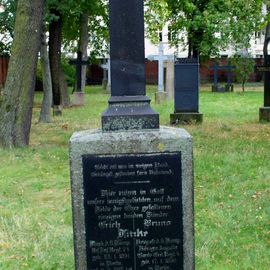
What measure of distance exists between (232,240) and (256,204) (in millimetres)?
1346

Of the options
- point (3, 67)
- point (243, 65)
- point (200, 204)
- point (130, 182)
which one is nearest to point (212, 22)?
point (243, 65)

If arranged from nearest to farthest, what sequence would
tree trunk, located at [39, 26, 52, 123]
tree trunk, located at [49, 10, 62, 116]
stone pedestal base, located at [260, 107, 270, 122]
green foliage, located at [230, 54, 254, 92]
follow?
stone pedestal base, located at [260, 107, 270, 122] → tree trunk, located at [39, 26, 52, 123] → tree trunk, located at [49, 10, 62, 116] → green foliage, located at [230, 54, 254, 92]

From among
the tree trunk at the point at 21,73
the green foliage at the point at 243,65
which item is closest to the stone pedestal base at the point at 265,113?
the tree trunk at the point at 21,73

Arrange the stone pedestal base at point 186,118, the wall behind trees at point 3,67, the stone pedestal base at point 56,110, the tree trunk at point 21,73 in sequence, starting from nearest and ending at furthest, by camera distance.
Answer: the tree trunk at point 21,73 < the stone pedestal base at point 186,118 < the stone pedestal base at point 56,110 < the wall behind trees at point 3,67

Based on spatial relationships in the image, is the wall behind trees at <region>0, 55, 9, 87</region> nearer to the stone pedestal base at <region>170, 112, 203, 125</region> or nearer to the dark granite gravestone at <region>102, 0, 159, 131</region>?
the stone pedestal base at <region>170, 112, 203, 125</region>

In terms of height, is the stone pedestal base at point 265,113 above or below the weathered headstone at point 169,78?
below

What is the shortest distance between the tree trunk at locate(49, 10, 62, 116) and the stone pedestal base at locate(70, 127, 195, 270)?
14928 millimetres

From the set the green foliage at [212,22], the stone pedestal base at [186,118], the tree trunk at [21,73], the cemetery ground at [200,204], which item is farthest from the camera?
the green foliage at [212,22]

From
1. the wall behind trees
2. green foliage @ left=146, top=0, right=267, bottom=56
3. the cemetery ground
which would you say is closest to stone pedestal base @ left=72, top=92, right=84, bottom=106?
the wall behind trees

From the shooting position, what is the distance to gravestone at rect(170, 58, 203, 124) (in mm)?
16078

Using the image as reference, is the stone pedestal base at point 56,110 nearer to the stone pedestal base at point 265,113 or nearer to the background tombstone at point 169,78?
the stone pedestal base at point 265,113

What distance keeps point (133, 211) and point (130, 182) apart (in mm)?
215

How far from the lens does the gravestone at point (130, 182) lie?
4.28 meters

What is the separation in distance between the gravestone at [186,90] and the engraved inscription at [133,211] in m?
11.9
